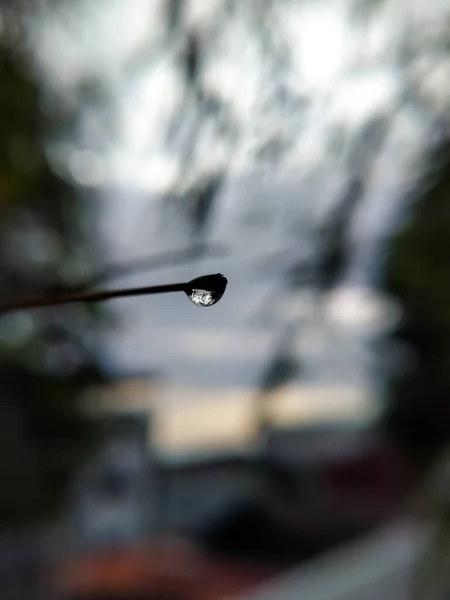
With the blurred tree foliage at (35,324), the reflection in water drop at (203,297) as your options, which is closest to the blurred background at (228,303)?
the blurred tree foliage at (35,324)

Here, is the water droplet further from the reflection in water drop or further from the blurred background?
the blurred background

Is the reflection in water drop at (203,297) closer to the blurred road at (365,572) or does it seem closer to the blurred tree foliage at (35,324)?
the blurred tree foliage at (35,324)

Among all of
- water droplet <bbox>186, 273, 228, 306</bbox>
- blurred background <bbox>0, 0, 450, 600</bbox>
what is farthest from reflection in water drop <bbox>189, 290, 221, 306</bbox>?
blurred background <bbox>0, 0, 450, 600</bbox>

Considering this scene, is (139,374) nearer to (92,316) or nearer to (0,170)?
(92,316)

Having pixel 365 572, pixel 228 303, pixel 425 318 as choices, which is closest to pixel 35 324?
pixel 228 303

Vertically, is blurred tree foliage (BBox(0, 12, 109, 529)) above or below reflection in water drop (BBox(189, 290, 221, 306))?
above

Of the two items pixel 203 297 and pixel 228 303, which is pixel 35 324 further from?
pixel 203 297

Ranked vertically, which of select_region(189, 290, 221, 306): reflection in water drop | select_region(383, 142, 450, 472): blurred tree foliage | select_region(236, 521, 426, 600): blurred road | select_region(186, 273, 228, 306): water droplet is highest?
select_region(383, 142, 450, 472): blurred tree foliage
